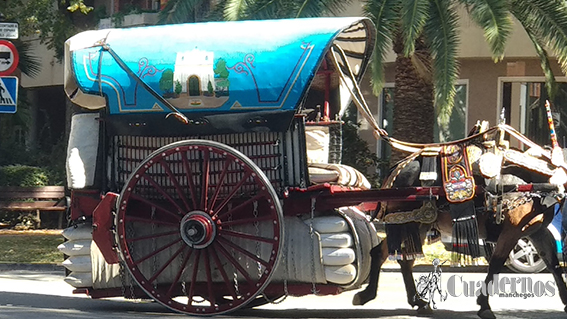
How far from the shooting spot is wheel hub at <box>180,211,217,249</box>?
9242 millimetres

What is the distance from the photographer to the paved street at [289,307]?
384 inches

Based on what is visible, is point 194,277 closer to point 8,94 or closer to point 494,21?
point 8,94

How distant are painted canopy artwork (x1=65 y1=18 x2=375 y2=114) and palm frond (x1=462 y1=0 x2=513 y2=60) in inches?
201

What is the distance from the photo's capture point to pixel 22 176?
22.3m

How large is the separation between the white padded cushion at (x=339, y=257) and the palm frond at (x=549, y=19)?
7.34m

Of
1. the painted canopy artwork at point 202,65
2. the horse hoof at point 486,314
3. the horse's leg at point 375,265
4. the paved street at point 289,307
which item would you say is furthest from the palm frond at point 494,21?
the horse hoof at point 486,314

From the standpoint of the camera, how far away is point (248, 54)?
925 cm

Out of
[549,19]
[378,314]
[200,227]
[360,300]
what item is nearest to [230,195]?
[200,227]

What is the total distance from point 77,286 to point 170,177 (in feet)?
4.92

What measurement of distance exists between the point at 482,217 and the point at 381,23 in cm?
586

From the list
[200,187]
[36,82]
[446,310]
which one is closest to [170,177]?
[200,187]

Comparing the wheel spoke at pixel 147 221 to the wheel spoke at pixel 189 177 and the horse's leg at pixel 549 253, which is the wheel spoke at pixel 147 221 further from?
the horse's leg at pixel 549 253

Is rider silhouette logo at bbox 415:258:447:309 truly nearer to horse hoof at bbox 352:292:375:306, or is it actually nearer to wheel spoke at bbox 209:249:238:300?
horse hoof at bbox 352:292:375:306

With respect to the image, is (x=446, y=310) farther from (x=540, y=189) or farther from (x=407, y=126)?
(x=407, y=126)
